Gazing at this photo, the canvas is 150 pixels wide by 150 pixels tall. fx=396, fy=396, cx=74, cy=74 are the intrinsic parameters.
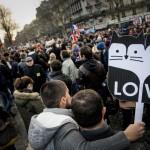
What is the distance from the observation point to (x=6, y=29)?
94.8 metres

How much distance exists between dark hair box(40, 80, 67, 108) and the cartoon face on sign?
416 mm

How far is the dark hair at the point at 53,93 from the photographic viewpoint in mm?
3156

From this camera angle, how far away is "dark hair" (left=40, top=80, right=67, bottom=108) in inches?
124

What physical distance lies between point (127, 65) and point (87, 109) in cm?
65

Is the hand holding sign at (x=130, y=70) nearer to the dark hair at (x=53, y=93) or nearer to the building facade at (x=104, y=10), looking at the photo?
the dark hair at (x=53, y=93)

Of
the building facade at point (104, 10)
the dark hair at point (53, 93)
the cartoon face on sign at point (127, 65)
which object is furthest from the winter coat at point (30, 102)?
the building facade at point (104, 10)

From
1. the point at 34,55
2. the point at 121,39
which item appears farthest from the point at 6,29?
the point at 121,39

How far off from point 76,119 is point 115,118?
5.04m

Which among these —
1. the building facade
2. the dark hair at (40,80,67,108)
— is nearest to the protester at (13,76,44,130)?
the dark hair at (40,80,67,108)

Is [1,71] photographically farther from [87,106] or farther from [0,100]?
[87,106]

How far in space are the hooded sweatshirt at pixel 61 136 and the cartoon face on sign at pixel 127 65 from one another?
1.73ft

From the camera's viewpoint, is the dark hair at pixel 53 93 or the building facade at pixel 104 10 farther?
the building facade at pixel 104 10

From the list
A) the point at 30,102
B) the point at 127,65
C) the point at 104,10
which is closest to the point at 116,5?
the point at 104,10

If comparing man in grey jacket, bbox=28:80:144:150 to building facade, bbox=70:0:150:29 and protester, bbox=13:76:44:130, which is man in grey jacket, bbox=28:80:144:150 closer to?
protester, bbox=13:76:44:130
